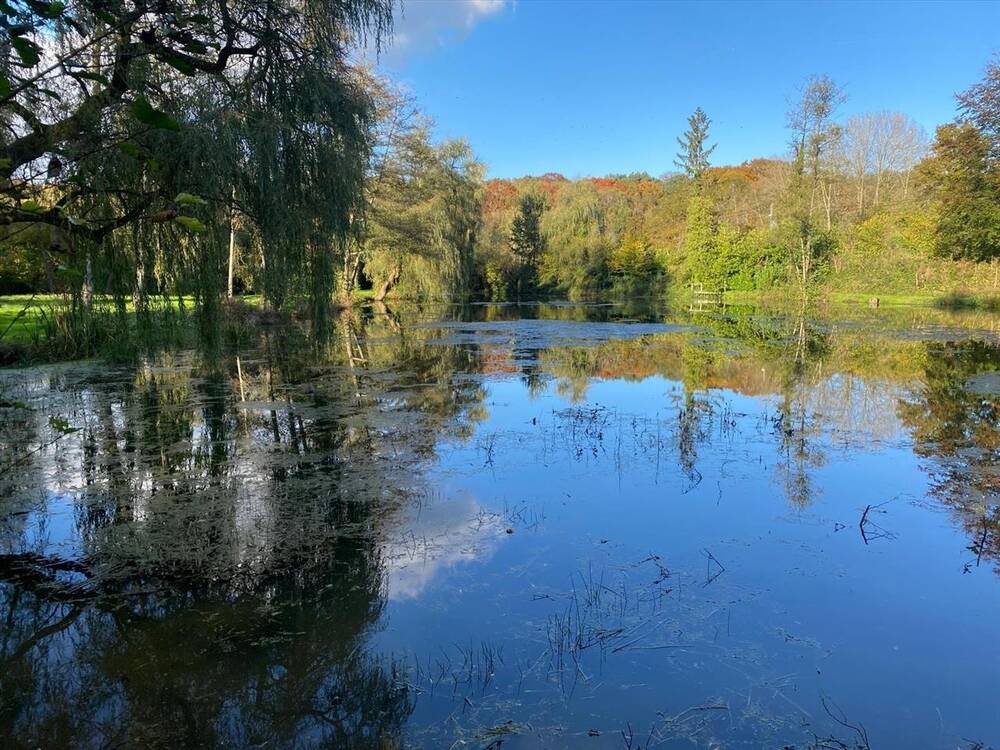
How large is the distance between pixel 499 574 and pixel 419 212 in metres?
23.9

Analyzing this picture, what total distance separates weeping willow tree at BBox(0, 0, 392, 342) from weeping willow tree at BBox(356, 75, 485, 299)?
647 inches

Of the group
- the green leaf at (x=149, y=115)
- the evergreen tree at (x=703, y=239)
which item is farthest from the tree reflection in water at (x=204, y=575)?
the evergreen tree at (x=703, y=239)

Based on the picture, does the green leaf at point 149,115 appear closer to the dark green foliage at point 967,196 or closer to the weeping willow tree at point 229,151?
the weeping willow tree at point 229,151

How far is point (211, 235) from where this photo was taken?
15.9 ft

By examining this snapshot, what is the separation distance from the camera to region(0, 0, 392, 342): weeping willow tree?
404 centimetres

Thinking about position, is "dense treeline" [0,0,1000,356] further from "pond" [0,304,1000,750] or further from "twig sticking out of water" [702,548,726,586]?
"twig sticking out of water" [702,548,726,586]

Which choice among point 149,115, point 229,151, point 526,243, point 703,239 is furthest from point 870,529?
point 526,243

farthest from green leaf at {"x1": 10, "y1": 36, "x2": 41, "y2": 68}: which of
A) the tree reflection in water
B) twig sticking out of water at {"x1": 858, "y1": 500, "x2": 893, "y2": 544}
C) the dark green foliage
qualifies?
the dark green foliage

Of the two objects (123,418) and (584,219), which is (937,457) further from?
(584,219)

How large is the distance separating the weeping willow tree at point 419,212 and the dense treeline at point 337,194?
116 mm

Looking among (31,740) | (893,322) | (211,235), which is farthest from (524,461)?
(893,322)

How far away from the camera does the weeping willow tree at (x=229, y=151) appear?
4.04 meters

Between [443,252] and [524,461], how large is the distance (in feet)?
73.5

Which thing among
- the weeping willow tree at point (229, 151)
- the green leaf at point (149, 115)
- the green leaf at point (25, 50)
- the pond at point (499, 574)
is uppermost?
the weeping willow tree at point (229, 151)
